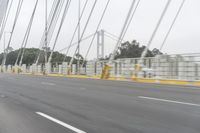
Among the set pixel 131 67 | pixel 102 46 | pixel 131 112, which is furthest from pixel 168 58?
pixel 102 46

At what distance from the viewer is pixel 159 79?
92.9ft

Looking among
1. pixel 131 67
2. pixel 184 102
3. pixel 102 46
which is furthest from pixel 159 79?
pixel 102 46

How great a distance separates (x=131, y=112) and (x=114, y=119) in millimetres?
1188

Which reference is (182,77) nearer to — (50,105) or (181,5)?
(181,5)

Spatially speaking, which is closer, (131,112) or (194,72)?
(131,112)

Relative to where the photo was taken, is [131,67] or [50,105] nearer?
[50,105]

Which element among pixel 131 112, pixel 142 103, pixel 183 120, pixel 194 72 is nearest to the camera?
pixel 183 120

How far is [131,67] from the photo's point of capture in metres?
33.7

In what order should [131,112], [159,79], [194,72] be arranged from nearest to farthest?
[131,112] → [194,72] → [159,79]

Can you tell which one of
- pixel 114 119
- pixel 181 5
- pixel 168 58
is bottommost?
pixel 114 119

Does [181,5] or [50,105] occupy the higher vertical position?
[181,5]

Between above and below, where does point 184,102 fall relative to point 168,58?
below

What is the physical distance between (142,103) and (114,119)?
3179 millimetres

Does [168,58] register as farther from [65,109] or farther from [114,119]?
[114,119]
